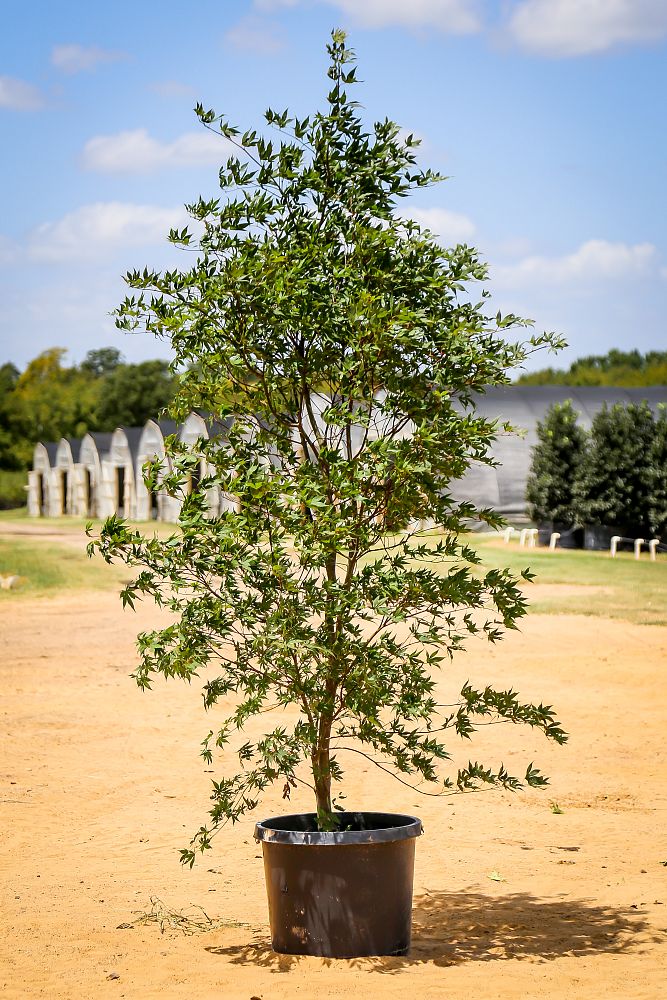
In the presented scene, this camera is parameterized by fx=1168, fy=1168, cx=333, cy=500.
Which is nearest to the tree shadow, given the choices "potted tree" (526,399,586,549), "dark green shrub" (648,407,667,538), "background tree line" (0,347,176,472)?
"dark green shrub" (648,407,667,538)

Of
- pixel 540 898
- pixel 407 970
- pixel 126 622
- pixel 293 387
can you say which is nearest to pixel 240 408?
pixel 293 387

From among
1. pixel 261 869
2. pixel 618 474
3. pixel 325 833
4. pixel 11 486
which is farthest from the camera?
pixel 11 486

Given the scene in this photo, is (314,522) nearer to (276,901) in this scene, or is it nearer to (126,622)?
(276,901)

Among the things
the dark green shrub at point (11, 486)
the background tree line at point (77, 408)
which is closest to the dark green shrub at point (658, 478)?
the background tree line at point (77, 408)

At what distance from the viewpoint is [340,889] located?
17.9 ft

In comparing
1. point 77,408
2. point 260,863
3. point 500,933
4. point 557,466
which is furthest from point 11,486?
point 500,933

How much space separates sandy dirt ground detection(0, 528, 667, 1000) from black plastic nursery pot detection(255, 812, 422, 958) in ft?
0.37

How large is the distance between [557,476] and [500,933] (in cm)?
2725

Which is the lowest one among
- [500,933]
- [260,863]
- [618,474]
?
[260,863]

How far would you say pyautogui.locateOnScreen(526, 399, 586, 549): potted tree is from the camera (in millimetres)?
32531

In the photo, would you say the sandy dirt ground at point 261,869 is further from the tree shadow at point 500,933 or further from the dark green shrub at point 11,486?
the dark green shrub at point 11,486

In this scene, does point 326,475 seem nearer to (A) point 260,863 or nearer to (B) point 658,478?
(A) point 260,863

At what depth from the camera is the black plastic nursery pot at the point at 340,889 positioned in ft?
17.9

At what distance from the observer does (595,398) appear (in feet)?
134
